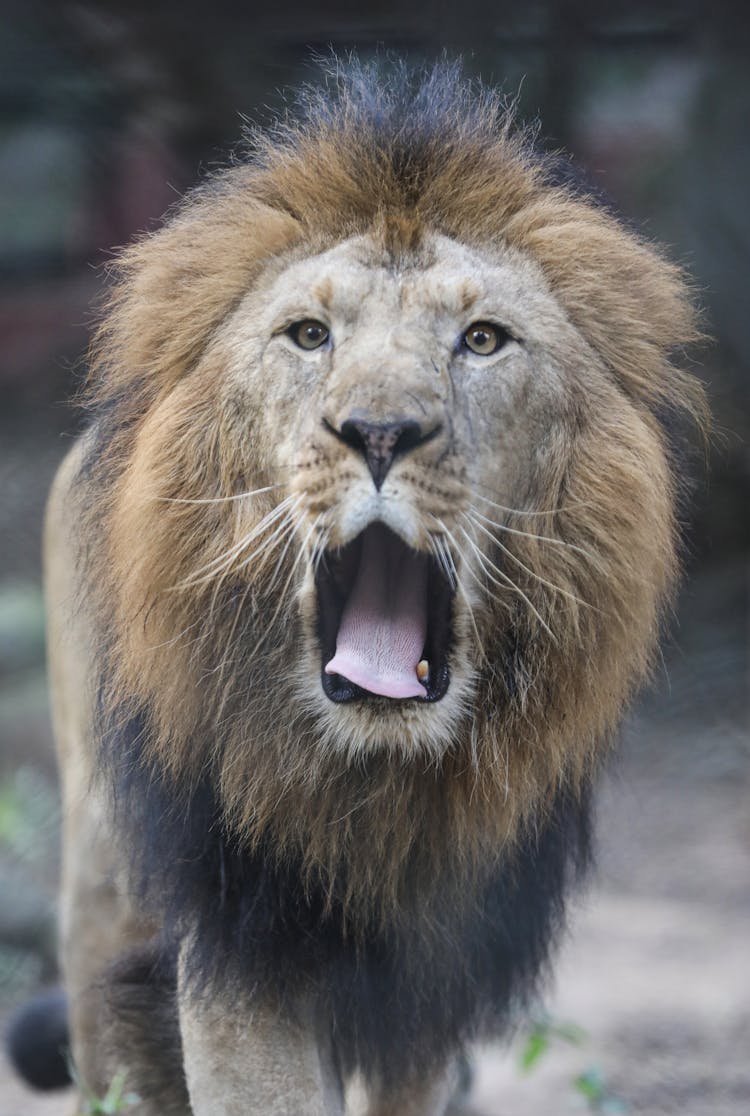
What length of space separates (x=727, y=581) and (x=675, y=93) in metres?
2.67

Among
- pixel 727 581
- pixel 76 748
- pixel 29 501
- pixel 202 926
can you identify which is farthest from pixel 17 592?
pixel 202 926

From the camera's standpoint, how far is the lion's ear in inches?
100

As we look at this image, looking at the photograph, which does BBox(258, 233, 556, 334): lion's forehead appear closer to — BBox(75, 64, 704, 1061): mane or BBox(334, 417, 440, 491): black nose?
BBox(75, 64, 704, 1061): mane

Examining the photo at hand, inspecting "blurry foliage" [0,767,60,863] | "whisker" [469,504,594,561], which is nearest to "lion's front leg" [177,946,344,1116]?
"whisker" [469,504,594,561]

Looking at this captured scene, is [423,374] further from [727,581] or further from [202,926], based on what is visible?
[727,581]

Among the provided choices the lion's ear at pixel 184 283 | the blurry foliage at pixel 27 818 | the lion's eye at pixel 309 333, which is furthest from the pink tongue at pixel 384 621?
the blurry foliage at pixel 27 818

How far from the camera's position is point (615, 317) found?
2561 mm

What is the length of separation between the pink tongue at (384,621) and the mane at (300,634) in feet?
0.46

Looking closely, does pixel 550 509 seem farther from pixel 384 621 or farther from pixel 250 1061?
pixel 250 1061

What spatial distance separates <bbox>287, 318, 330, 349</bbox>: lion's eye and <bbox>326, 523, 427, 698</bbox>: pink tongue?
328mm

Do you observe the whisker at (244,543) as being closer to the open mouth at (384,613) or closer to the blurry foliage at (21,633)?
the open mouth at (384,613)

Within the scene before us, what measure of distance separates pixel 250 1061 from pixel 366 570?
0.84m

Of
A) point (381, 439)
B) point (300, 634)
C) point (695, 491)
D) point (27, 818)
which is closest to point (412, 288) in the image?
point (381, 439)

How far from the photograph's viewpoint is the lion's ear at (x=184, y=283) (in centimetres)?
254
